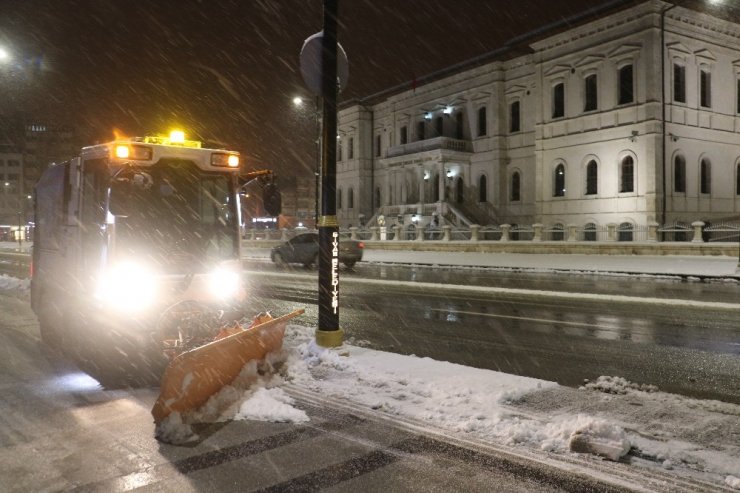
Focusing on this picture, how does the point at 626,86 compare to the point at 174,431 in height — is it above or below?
above

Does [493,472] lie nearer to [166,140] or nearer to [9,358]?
[166,140]

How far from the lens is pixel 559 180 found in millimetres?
44031

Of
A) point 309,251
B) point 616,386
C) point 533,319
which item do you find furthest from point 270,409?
point 309,251

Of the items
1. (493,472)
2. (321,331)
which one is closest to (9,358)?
(321,331)

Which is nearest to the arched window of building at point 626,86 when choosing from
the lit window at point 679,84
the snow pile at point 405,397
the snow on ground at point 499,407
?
the lit window at point 679,84

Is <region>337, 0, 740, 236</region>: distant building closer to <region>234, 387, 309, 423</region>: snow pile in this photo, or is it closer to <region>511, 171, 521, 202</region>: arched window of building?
<region>511, 171, 521, 202</region>: arched window of building

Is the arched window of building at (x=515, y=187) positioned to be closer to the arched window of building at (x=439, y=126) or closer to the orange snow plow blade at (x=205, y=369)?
the arched window of building at (x=439, y=126)

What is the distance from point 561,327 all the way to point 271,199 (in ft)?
21.0

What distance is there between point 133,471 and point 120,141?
3.94m

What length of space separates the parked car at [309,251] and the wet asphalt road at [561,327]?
6729mm

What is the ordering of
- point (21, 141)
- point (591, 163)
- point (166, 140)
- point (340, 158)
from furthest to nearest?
point (21, 141) → point (340, 158) → point (591, 163) → point (166, 140)

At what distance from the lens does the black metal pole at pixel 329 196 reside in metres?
7.95

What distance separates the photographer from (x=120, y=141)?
23.2ft

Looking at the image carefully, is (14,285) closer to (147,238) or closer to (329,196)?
(147,238)
